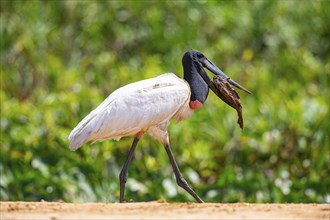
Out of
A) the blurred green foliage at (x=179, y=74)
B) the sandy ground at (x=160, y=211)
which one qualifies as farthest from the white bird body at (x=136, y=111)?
the blurred green foliage at (x=179, y=74)

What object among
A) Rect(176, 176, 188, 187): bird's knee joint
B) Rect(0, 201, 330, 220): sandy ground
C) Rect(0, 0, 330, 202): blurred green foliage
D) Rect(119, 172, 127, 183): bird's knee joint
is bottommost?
Rect(0, 0, 330, 202): blurred green foliage

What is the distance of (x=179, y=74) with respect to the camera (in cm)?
1452

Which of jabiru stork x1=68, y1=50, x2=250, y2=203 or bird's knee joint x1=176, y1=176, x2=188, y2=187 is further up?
jabiru stork x1=68, y1=50, x2=250, y2=203

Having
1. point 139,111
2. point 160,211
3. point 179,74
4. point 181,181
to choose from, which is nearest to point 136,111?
point 139,111

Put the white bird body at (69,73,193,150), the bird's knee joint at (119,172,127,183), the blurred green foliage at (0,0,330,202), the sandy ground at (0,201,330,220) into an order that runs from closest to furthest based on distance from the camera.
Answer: the sandy ground at (0,201,330,220) → the white bird body at (69,73,193,150) → the bird's knee joint at (119,172,127,183) → the blurred green foliage at (0,0,330,202)

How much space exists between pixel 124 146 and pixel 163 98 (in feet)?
9.60

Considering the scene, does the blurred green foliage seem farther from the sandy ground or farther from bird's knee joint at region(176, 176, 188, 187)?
the sandy ground

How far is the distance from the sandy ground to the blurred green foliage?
140 inches

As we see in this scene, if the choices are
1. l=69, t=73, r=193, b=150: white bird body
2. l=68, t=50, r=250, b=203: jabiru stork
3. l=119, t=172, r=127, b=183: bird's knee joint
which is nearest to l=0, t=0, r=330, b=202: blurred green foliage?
l=119, t=172, r=127, b=183: bird's knee joint

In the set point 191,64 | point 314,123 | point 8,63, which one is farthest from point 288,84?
point 191,64

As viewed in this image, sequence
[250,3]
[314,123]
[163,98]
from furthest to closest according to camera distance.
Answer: [250,3]
[314,123]
[163,98]

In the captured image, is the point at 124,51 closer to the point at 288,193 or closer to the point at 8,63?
the point at 8,63

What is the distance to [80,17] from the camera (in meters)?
17.8

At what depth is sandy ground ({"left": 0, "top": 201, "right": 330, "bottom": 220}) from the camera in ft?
23.7
